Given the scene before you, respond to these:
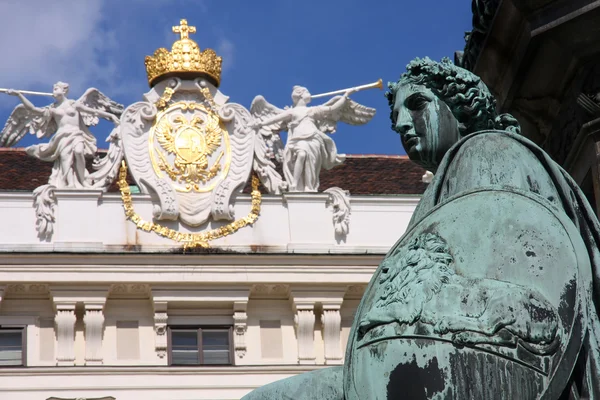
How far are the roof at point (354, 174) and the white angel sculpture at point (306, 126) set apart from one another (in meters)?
1.06

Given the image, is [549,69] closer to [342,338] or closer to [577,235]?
[577,235]

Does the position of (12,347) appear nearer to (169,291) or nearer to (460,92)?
(169,291)

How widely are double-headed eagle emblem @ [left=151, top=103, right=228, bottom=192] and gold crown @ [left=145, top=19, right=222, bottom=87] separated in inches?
16.1

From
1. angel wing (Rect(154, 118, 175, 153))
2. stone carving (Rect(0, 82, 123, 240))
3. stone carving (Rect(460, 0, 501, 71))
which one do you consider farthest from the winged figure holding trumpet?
stone carving (Rect(460, 0, 501, 71))

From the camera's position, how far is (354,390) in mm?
2436

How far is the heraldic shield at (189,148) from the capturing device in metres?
22.4

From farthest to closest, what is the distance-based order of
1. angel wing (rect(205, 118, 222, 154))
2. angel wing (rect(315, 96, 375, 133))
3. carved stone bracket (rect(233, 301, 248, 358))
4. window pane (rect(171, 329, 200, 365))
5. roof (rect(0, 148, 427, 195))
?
roof (rect(0, 148, 427, 195)) → angel wing (rect(315, 96, 375, 133)) → angel wing (rect(205, 118, 222, 154)) → carved stone bracket (rect(233, 301, 248, 358)) → window pane (rect(171, 329, 200, 365))

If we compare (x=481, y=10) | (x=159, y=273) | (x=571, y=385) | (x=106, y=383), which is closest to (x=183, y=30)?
(x=159, y=273)

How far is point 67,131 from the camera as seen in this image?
22469 millimetres

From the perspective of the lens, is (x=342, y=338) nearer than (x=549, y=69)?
No

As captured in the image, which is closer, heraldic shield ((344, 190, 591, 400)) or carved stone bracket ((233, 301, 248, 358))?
heraldic shield ((344, 190, 591, 400))

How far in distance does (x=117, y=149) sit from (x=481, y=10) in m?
19.2

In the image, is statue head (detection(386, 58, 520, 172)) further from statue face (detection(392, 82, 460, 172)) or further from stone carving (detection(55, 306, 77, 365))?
stone carving (detection(55, 306, 77, 365))

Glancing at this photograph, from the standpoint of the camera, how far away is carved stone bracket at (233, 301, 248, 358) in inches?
864
